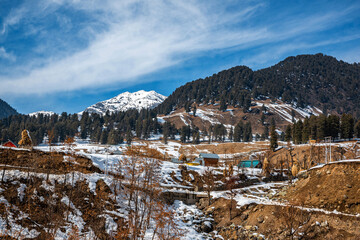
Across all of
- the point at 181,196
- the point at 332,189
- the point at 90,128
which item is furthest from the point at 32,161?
the point at 90,128

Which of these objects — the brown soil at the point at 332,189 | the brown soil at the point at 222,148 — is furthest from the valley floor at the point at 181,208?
the brown soil at the point at 222,148

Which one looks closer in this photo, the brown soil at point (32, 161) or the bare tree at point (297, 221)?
the bare tree at point (297, 221)

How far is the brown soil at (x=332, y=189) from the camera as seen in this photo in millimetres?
26141

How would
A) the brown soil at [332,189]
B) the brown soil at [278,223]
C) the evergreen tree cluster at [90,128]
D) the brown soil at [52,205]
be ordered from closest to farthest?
the brown soil at [278,223], the brown soil at [52,205], the brown soil at [332,189], the evergreen tree cluster at [90,128]

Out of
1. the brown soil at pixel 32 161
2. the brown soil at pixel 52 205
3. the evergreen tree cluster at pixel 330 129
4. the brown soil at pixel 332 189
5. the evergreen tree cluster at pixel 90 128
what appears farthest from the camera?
the evergreen tree cluster at pixel 90 128

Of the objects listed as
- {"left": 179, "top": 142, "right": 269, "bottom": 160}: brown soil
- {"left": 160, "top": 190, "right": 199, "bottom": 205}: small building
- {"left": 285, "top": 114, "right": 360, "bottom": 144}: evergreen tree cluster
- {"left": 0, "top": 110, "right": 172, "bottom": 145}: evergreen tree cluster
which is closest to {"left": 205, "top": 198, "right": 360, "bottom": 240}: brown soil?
{"left": 160, "top": 190, "right": 199, "bottom": 205}: small building

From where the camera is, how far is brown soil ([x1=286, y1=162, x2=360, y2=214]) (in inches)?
1029

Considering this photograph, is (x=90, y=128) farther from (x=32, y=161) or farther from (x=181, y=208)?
(x=181, y=208)

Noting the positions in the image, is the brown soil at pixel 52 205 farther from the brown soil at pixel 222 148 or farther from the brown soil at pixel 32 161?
the brown soil at pixel 222 148

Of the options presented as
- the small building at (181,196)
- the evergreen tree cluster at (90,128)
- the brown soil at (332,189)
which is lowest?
the small building at (181,196)

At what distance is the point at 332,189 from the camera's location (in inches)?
1134

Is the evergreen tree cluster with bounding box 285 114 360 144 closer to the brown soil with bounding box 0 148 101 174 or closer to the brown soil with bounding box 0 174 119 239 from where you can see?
the brown soil with bounding box 0 174 119 239

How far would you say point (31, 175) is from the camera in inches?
1272

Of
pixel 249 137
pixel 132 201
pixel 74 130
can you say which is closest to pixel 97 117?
pixel 74 130
